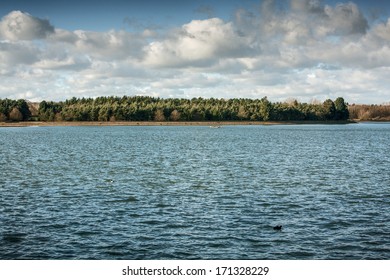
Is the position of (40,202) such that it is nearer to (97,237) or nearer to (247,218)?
(97,237)

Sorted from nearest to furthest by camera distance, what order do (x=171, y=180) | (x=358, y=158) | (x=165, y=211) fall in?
1. (x=165, y=211)
2. (x=171, y=180)
3. (x=358, y=158)

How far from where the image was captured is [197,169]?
51062 mm

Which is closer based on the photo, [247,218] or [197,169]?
[247,218]

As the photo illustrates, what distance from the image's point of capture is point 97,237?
23.5m

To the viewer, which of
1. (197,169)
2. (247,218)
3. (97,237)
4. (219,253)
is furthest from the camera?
(197,169)
